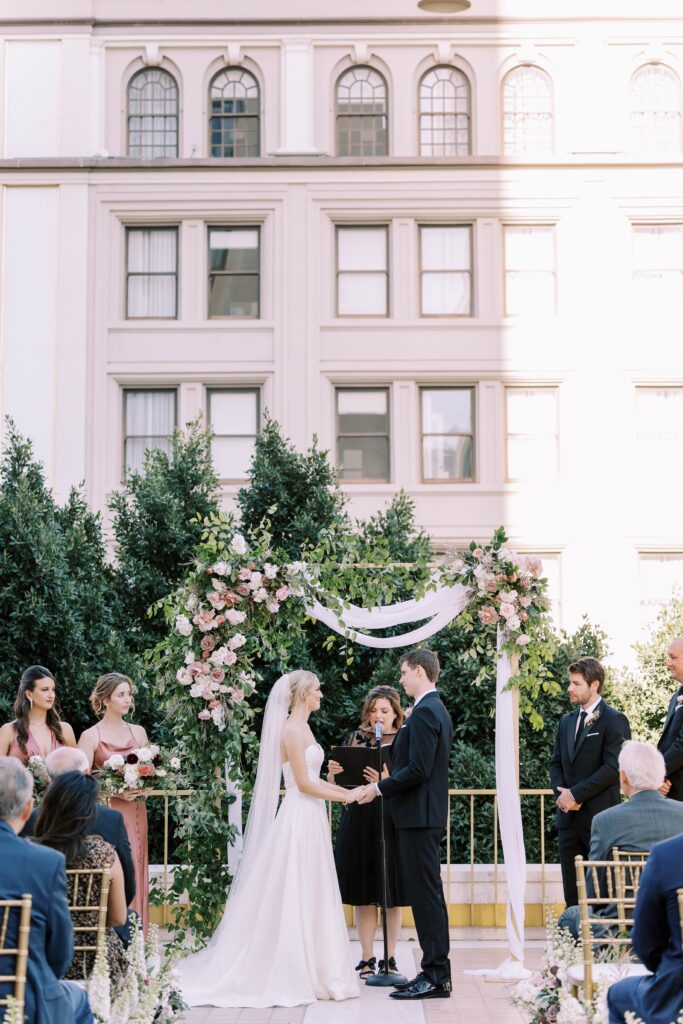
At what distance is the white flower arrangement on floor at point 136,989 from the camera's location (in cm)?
577

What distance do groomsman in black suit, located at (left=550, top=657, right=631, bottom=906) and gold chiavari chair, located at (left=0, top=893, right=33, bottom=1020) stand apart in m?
5.66

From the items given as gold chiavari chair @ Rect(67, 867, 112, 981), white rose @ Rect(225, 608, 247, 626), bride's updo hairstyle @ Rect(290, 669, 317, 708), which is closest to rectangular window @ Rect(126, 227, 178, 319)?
white rose @ Rect(225, 608, 247, 626)

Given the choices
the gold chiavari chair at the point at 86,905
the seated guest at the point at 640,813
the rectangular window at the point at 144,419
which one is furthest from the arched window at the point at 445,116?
the gold chiavari chair at the point at 86,905

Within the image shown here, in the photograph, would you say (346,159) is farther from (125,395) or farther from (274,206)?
(125,395)

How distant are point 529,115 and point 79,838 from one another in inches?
871

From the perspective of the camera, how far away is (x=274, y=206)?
2534cm

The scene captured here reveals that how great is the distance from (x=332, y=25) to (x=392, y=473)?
8.55 m

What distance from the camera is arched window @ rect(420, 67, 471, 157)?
25750 mm

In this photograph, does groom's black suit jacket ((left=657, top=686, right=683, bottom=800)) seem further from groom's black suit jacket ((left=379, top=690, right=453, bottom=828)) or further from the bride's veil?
the bride's veil

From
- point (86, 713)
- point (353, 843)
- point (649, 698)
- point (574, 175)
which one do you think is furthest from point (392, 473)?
point (353, 843)

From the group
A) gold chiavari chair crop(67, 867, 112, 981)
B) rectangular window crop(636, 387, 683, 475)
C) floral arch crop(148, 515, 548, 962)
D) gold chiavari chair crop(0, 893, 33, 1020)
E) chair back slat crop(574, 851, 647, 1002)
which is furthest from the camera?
rectangular window crop(636, 387, 683, 475)

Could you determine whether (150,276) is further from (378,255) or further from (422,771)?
(422,771)

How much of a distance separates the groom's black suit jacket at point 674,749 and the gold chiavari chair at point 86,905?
191 inches

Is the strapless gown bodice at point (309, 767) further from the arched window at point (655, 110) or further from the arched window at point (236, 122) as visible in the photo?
the arched window at point (655, 110)
